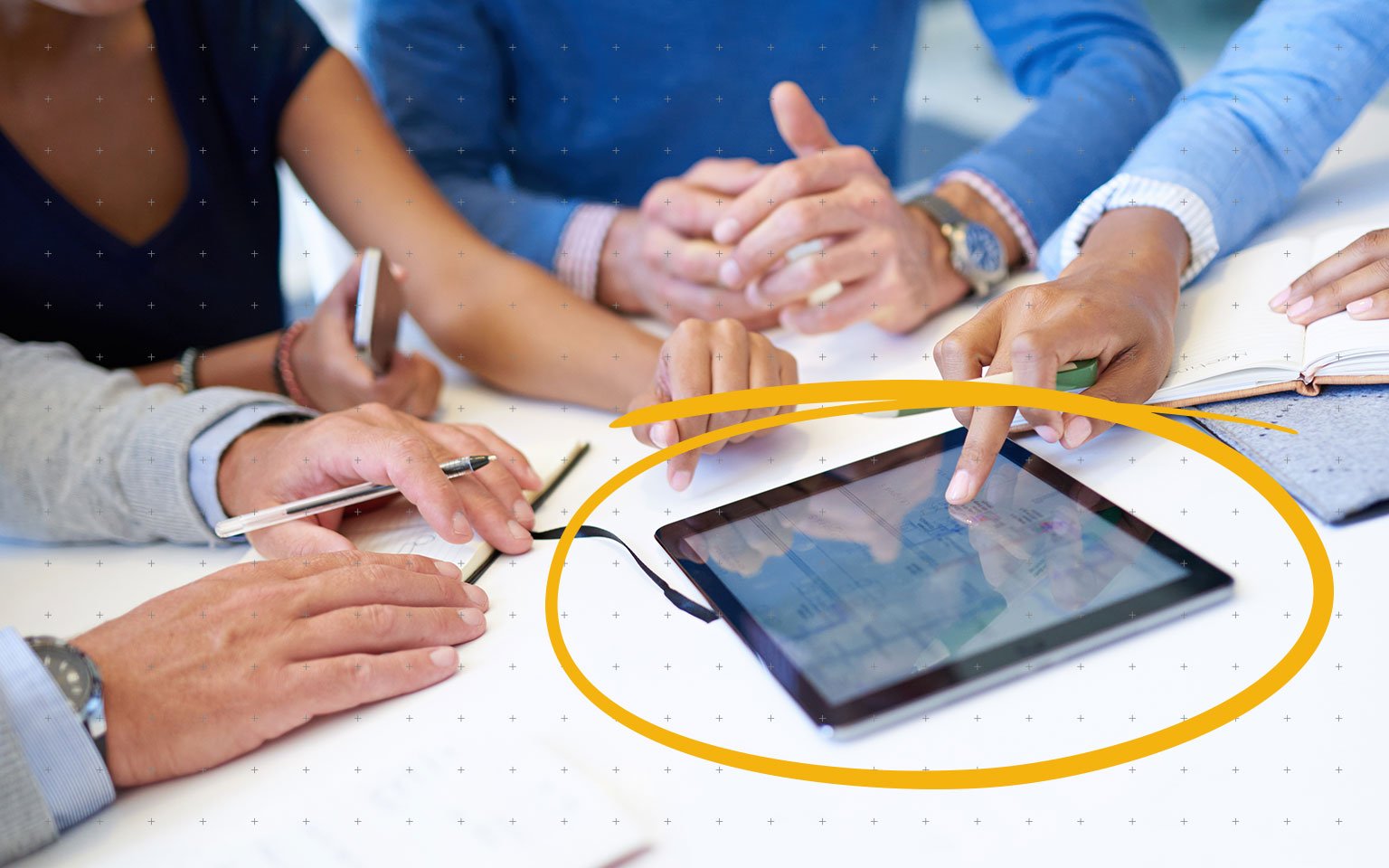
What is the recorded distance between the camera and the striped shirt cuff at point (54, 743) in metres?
0.31

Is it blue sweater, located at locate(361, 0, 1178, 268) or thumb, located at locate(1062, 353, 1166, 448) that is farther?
blue sweater, located at locate(361, 0, 1178, 268)

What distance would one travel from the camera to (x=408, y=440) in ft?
1.47

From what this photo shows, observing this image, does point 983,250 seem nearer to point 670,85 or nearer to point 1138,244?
point 1138,244

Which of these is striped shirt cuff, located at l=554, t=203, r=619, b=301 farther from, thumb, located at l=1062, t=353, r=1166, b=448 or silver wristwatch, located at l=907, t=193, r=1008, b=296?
thumb, located at l=1062, t=353, r=1166, b=448

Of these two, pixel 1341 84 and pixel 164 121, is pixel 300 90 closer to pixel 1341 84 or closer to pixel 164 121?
pixel 164 121

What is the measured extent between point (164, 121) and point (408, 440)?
1.26 ft

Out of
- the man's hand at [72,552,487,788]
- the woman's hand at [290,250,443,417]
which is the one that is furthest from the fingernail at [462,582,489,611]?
the woman's hand at [290,250,443,417]

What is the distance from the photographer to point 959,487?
1.32 feet

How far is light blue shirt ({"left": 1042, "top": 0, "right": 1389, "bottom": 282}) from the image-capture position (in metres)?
0.53

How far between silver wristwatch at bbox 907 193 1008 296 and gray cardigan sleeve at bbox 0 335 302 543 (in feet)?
1.37

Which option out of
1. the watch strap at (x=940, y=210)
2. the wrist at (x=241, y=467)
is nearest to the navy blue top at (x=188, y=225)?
the wrist at (x=241, y=467)

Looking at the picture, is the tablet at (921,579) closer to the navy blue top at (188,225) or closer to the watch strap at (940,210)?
the watch strap at (940,210)

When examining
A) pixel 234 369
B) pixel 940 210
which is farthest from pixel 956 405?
pixel 234 369

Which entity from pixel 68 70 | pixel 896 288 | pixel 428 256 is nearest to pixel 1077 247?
pixel 896 288
